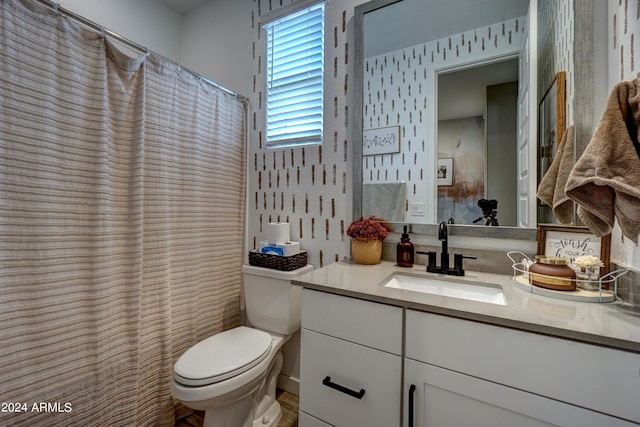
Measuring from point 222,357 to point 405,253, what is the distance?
1.00 m

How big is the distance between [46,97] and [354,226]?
1.40 metres

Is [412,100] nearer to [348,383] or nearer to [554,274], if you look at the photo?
[554,274]

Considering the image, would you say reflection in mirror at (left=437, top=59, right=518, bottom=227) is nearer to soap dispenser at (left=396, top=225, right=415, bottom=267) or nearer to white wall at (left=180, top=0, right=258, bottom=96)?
soap dispenser at (left=396, top=225, right=415, bottom=267)

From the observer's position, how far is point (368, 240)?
4.49ft

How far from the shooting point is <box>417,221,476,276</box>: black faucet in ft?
3.92

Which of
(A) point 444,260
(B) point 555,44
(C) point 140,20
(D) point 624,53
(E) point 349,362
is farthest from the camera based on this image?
(C) point 140,20

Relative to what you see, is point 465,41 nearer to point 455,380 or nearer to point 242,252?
point 455,380

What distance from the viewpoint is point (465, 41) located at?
4.26ft

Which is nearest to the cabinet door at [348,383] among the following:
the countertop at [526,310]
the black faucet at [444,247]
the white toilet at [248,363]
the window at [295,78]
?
the countertop at [526,310]

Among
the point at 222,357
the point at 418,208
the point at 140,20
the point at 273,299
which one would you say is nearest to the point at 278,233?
the point at 273,299

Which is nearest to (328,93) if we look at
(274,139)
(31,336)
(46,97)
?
(274,139)

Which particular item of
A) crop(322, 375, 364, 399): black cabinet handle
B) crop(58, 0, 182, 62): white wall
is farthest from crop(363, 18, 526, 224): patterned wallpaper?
crop(58, 0, 182, 62): white wall

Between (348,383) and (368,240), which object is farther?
(368,240)

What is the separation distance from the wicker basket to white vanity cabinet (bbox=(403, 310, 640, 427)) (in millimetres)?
Answer: 816
